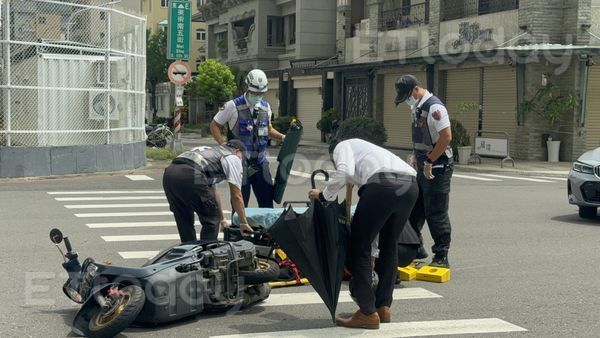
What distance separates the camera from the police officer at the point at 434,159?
317 inches

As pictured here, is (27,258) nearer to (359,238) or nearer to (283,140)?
(283,140)

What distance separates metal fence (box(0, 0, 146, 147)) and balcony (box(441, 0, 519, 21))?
43.6 ft

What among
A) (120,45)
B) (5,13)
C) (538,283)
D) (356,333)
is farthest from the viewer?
(120,45)

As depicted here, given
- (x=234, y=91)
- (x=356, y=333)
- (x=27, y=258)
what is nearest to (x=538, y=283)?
(x=356, y=333)

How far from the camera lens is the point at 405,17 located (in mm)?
34344

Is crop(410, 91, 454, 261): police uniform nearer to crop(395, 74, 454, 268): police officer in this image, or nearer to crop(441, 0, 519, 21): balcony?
crop(395, 74, 454, 268): police officer

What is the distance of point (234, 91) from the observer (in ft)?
155

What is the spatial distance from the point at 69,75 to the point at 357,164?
14030 mm

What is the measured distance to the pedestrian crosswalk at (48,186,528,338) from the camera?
20.5 feet

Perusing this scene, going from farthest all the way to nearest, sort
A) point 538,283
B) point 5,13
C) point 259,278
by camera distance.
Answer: point 5,13
point 538,283
point 259,278

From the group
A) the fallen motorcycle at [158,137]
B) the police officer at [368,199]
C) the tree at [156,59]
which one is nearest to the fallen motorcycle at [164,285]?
the police officer at [368,199]

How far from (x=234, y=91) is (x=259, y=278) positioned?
40.9 metres

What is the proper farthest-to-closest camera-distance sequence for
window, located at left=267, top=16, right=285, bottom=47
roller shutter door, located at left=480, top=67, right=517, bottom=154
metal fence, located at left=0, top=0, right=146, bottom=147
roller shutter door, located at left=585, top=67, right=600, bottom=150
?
window, located at left=267, top=16, right=285, bottom=47 → roller shutter door, located at left=480, top=67, right=517, bottom=154 → roller shutter door, located at left=585, top=67, right=600, bottom=150 → metal fence, located at left=0, top=0, right=146, bottom=147

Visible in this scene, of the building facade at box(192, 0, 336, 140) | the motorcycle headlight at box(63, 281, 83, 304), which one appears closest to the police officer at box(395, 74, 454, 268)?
the motorcycle headlight at box(63, 281, 83, 304)
